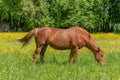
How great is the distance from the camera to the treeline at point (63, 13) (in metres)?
61.2

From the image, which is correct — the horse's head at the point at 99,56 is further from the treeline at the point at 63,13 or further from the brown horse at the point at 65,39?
the treeline at the point at 63,13

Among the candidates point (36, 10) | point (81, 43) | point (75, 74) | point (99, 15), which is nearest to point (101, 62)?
point (81, 43)

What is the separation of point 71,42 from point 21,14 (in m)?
46.3

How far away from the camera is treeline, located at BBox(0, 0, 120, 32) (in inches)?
2409

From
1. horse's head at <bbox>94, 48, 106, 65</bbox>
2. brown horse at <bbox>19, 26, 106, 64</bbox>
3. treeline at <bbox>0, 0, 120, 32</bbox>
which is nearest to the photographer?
horse's head at <bbox>94, 48, 106, 65</bbox>

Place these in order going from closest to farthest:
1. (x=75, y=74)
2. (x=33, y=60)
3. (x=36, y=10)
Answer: (x=75, y=74)
(x=33, y=60)
(x=36, y=10)

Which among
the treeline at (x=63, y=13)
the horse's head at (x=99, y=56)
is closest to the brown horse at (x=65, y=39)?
the horse's head at (x=99, y=56)

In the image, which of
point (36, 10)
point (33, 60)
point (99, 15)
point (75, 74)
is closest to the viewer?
point (75, 74)

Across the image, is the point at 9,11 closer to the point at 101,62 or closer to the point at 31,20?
the point at 31,20

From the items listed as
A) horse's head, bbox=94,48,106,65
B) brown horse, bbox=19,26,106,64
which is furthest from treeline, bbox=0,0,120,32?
horse's head, bbox=94,48,106,65

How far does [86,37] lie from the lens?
16797 mm

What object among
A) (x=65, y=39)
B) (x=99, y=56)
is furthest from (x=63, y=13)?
(x=99, y=56)

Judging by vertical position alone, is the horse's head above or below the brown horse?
below

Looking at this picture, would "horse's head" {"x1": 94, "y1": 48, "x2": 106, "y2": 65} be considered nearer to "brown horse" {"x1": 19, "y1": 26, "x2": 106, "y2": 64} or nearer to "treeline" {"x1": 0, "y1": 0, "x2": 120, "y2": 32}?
"brown horse" {"x1": 19, "y1": 26, "x2": 106, "y2": 64}
